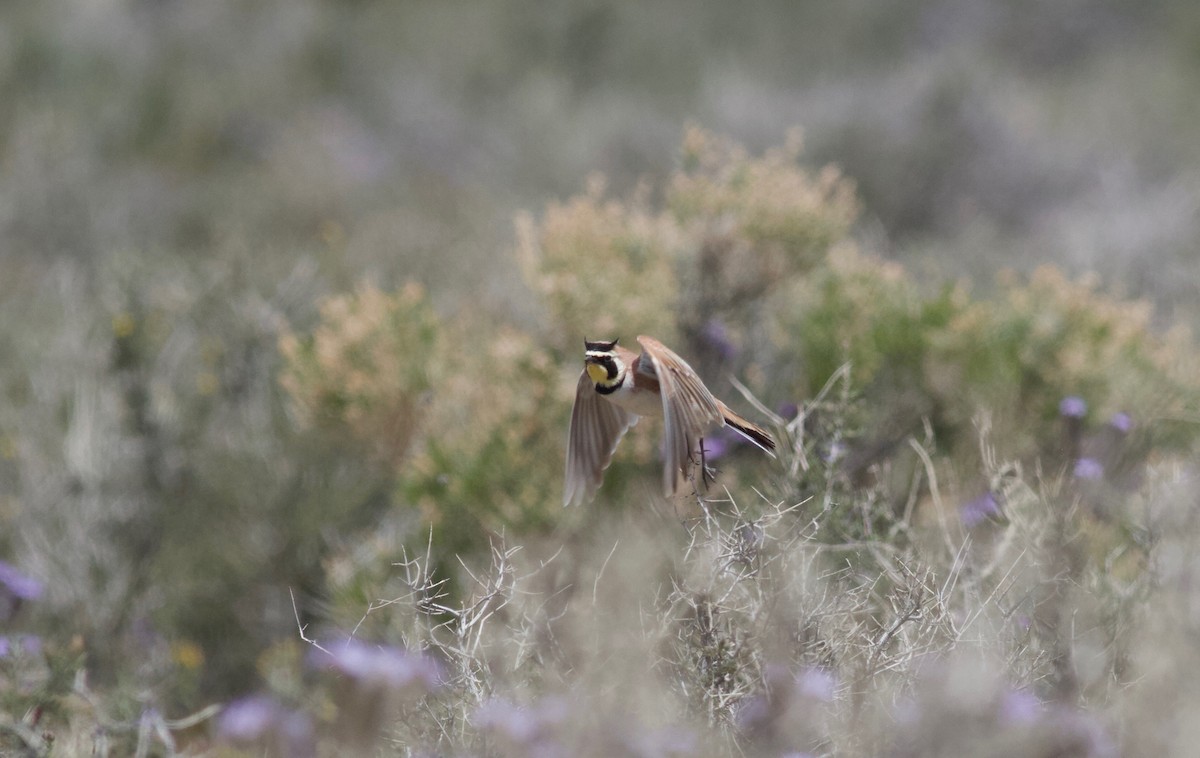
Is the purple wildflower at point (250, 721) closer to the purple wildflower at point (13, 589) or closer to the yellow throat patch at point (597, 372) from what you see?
the purple wildflower at point (13, 589)

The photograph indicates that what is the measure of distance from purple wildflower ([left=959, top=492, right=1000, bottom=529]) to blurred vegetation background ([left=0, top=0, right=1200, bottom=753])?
0.57 feet

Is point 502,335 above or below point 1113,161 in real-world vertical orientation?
above

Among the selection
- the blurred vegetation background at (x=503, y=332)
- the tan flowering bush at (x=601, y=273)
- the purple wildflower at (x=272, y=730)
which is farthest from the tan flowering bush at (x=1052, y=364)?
the purple wildflower at (x=272, y=730)

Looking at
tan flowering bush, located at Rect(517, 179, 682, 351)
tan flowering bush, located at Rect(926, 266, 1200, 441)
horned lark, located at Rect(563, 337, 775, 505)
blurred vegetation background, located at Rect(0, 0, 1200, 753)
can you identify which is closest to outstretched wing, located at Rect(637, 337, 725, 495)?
horned lark, located at Rect(563, 337, 775, 505)

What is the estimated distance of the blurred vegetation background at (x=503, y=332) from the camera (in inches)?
151

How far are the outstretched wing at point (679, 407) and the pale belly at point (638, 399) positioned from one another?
0.08 m

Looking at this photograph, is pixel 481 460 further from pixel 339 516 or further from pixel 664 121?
pixel 664 121

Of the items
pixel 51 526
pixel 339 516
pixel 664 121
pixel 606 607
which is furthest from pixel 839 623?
pixel 664 121

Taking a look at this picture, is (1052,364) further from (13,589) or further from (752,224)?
(13,589)

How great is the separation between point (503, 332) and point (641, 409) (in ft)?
7.20

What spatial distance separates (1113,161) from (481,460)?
843 cm

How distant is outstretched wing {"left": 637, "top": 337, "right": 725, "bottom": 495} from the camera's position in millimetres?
1905

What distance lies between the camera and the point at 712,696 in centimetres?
190

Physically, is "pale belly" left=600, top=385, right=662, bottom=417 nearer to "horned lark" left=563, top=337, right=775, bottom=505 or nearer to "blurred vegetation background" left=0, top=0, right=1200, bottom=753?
"horned lark" left=563, top=337, right=775, bottom=505
